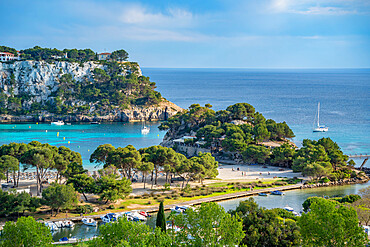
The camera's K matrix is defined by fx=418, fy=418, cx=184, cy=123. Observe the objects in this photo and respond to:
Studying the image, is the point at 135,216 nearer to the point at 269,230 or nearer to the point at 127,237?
the point at 269,230

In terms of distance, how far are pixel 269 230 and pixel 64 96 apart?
11519 cm

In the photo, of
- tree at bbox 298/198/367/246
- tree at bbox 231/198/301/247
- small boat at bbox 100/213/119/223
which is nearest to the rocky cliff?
small boat at bbox 100/213/119/223

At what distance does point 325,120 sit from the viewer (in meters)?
125

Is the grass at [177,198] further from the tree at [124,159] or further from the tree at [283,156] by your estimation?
the tree at [283,156]

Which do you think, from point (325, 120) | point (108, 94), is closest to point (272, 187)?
point (325, 120)

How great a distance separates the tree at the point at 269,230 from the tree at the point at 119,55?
12965cm

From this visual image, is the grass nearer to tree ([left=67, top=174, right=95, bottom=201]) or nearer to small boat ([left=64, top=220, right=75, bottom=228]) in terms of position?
tree ([left=67, top=174, right=95, bottom=201])

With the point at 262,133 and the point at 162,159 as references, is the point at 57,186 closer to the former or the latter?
the point at 162,159

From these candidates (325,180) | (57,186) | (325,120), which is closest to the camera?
(57,186)

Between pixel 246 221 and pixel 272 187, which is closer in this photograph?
pixel 246 221

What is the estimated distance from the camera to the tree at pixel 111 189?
45.0 m

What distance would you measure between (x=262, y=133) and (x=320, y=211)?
48.2 metres

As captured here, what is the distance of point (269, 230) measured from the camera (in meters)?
32.9

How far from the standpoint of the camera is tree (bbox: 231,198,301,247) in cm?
3244
